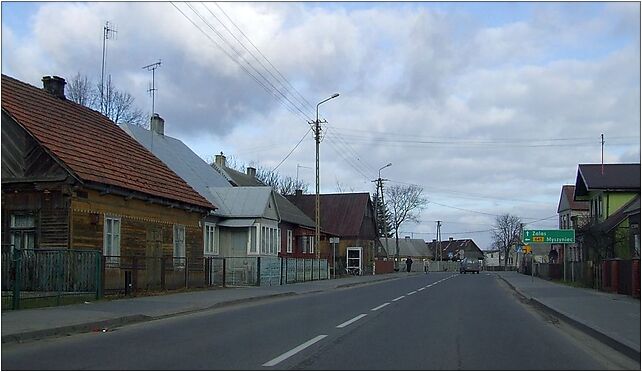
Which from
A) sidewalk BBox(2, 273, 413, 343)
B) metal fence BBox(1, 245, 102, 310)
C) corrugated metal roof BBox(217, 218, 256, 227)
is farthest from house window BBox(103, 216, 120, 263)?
corrugated metal roof BBox(217, 218, 256, 227)

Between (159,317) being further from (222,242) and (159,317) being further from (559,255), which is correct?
(559,255)

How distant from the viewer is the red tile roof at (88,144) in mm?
25562

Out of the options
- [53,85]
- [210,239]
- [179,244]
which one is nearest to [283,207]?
[210,239]

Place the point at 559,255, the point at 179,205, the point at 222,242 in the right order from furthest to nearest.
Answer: the point at 559,255, the point at 222,242, the point at 179,205

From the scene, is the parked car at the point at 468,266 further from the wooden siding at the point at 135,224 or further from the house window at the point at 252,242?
the wooden siding at the point at 135,224

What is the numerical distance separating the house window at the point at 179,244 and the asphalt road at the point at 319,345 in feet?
40.1

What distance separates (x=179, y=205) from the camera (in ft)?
104

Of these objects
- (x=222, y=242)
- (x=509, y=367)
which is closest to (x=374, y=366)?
(x=509, y=367)

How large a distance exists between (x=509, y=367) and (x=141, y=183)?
69.6 ft

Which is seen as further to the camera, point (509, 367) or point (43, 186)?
point (43, 186)

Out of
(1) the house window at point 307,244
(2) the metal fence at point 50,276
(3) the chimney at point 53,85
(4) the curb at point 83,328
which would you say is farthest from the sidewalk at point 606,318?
(1) the house window at point 307,244

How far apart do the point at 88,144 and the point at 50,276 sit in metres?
8.24

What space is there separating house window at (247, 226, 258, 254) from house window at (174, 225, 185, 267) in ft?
22.6

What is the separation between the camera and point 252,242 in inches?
1542
